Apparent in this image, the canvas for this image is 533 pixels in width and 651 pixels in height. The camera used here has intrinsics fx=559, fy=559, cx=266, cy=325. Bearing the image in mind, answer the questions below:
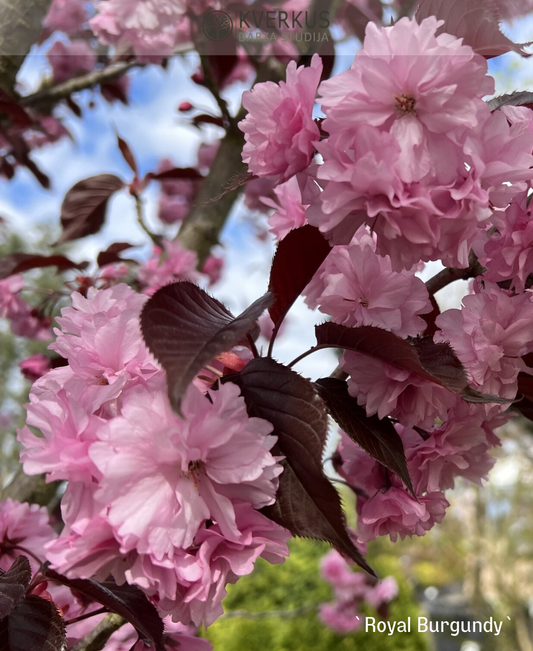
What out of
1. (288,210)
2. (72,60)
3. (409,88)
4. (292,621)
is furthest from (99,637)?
(292,621)

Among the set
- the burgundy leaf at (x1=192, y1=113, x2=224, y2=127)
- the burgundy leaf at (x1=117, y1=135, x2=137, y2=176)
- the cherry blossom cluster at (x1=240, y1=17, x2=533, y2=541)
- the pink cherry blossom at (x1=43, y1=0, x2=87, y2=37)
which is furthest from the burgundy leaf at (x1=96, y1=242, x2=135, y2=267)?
the pink cherry blossom at (x1=43, y1=0, x2=87, y2=37)

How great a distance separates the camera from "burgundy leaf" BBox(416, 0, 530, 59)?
1.77 ft

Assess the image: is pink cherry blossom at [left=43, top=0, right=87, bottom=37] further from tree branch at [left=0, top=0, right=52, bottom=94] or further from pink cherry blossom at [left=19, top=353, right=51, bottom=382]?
pink cherry blossom at [left=19, top=353, right=51, bottom=382]

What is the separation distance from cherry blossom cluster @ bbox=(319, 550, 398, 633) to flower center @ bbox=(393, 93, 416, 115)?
3.17m

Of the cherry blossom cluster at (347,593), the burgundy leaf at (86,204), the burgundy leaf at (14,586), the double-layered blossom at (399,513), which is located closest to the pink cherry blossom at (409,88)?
the double-layered blossom at (399,513)

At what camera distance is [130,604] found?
1.63ft

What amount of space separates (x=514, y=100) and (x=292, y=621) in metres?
4.14

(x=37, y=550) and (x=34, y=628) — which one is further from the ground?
(x=37, y=550)

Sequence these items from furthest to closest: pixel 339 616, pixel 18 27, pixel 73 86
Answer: pixel 339 616
pixel 73 86
pixel 18 27

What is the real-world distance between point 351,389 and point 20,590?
350mm

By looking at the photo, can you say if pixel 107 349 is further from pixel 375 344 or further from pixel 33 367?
pixel 33 367

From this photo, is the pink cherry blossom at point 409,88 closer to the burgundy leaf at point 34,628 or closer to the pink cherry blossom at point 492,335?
the pink cherry blossom at point 492,335

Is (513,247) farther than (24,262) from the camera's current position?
No

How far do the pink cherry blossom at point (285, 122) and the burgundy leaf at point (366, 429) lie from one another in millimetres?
208
